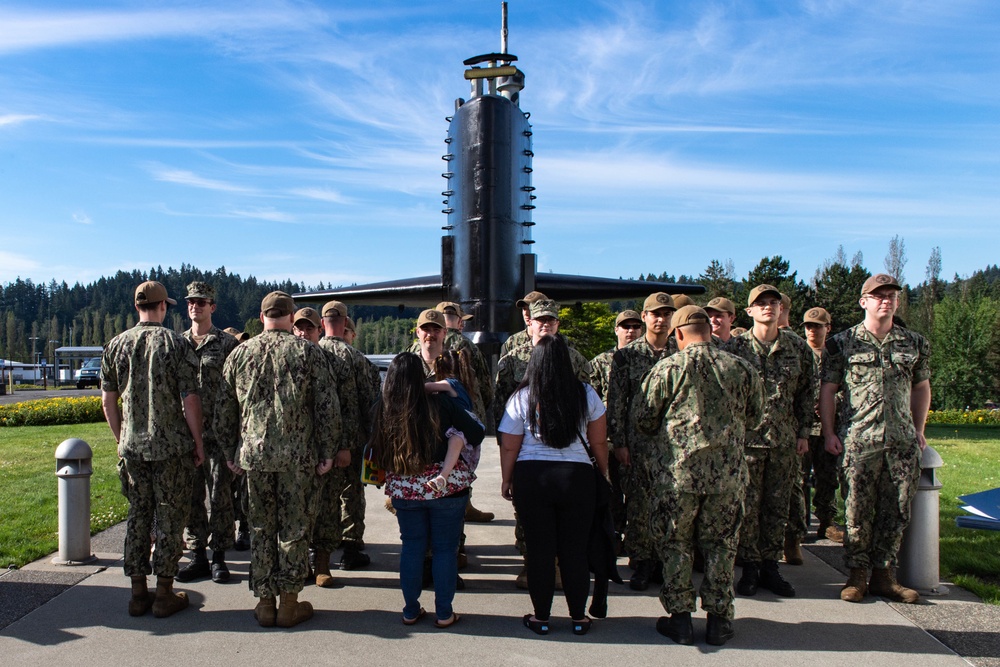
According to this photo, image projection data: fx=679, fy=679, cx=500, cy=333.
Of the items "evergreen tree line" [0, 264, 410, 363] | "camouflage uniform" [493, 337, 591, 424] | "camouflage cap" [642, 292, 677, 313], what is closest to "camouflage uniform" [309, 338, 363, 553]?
"camouflage uniform" [493, 337, 591, 424]

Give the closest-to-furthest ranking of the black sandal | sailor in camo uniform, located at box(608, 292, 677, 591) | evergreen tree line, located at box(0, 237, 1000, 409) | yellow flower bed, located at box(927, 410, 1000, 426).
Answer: the black sandal, sailor in camo uniform, located at box(608, 292, 677, 591), yellow flower bed, located at box(927, 410, 1000, 426), evergreen tree line, located at box(0, 237, 1000, 409)

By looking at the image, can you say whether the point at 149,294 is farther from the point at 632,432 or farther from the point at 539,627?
the point at 632,432

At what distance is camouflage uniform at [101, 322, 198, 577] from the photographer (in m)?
4.32

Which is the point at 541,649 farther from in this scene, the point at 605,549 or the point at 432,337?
the point at 432,337

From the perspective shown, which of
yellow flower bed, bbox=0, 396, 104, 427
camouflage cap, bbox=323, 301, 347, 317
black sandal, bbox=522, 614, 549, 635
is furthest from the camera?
yellow flower bed, bbox=0, 396, 104, 427

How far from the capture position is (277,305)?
171 inches

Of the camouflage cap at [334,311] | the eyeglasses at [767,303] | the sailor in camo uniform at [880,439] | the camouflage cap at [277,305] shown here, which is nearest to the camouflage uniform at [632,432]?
the eyeglasses at [767,303]

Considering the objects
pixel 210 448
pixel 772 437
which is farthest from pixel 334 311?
pixel 772 437

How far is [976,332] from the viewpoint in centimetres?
4556

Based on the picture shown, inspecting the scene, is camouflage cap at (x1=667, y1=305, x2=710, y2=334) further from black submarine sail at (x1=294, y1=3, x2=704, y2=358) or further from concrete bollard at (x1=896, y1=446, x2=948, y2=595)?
black submarine sail at (x1=294, y1=3, x2=704, y2=358)

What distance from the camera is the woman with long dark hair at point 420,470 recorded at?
12.9 ft

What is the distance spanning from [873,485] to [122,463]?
16.5ft

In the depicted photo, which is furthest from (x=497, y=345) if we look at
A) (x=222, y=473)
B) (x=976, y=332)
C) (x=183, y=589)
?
(x=976, y=332)

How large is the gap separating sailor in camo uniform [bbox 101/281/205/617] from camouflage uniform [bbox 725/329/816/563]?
3.83 m
